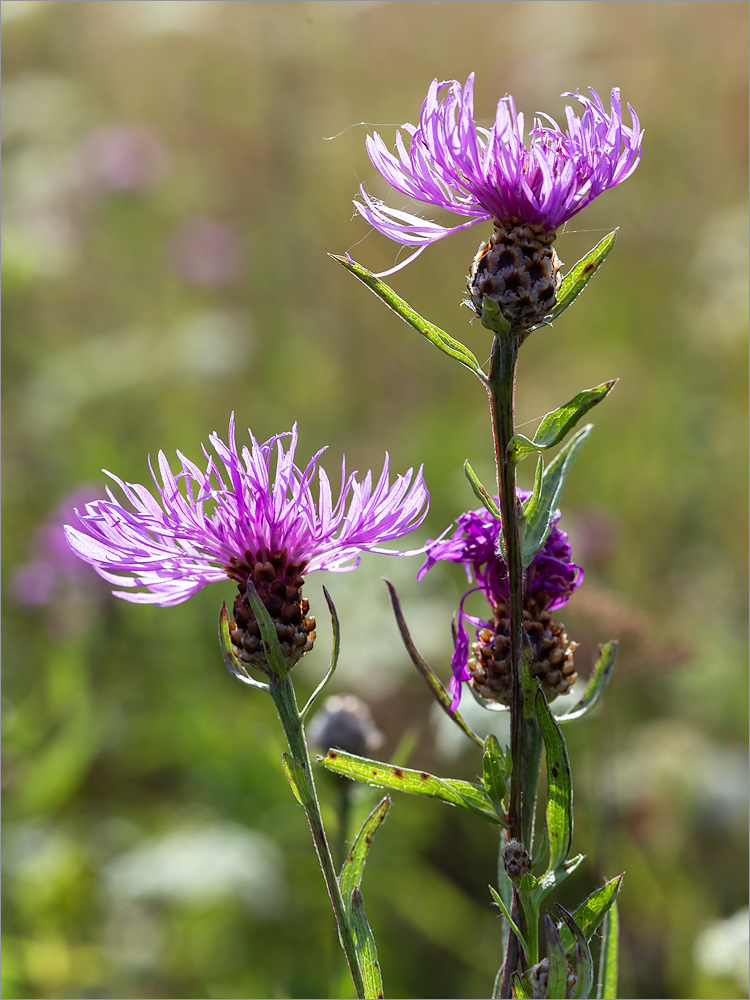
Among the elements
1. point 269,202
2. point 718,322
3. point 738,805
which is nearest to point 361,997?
point 738,805

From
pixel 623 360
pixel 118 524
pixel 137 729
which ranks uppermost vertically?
pixel 623 360

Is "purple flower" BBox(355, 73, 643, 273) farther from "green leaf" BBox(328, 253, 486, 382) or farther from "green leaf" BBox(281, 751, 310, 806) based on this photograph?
"green leaf" BBox(281, 751, 310, 806)

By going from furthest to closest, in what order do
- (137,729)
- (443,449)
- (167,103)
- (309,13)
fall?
(167,103) → (309,13) → (443,449) → (137,729)

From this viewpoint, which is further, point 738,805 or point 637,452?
point 637,452

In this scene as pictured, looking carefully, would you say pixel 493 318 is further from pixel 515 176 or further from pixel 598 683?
pixel 598 683

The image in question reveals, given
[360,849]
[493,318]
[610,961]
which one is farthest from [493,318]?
[610,961]

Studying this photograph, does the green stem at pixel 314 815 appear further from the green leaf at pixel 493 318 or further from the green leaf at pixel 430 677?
the green leaf at pixel 493 318

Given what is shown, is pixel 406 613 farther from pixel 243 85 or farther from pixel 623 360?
pixel 243 85
